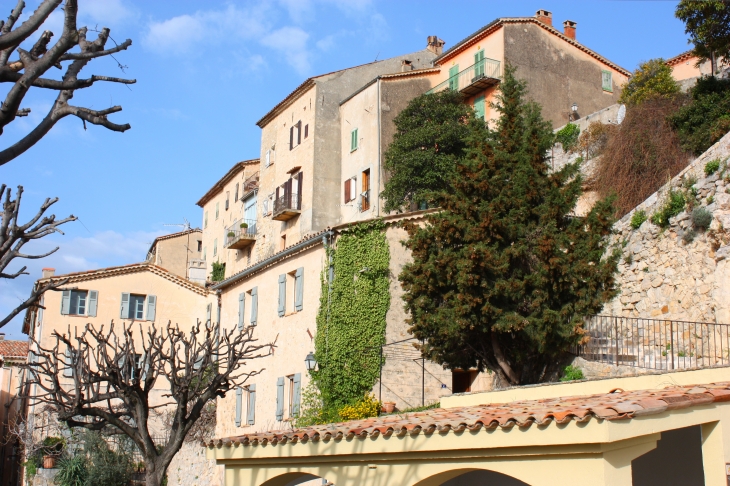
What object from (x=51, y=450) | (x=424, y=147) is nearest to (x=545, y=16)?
(x=424, y=147)

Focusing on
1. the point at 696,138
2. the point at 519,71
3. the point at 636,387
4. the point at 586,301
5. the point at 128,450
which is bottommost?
the point at 128,450

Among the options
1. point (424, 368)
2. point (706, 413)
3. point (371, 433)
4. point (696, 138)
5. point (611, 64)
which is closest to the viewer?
point (706, 413)

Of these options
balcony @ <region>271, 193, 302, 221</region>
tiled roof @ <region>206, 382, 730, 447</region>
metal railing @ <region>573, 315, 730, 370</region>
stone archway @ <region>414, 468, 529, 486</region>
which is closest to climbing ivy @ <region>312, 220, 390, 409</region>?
metal railing @ <region>573, 315, 730, 370</region>

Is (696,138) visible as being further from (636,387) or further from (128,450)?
(128,450)

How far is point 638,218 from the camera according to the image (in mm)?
23719

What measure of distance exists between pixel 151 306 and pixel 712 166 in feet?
91.2

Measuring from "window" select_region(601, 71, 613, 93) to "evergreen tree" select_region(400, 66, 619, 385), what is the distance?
1977 cm

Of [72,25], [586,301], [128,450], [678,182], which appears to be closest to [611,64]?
[678,182]

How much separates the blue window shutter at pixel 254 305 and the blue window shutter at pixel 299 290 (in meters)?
3.58

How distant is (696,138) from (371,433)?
20.7 metres

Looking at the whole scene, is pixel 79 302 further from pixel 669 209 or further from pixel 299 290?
pixel 669 209

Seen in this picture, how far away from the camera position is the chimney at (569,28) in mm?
39188

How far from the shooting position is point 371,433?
10.7m

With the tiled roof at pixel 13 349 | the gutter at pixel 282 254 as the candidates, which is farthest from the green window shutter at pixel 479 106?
the tiled roof at pixel 13 349
